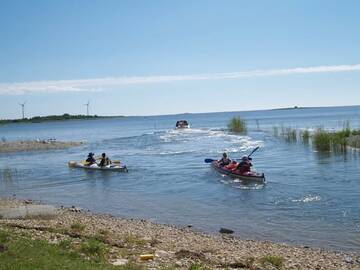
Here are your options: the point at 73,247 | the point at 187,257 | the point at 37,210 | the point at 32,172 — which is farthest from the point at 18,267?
the point at 32,172

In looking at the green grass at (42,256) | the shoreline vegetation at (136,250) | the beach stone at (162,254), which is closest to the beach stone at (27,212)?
the shoreline vegetation at (136,250)

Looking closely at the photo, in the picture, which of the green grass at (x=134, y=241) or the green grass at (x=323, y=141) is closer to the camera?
the green grass at (x=134, y=241)

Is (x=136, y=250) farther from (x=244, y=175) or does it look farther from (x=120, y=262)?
(x=244, y=175)

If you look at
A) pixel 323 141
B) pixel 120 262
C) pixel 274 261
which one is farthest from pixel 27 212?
pixel 323 141

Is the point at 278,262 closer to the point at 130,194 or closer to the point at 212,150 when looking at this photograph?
the point at 130,194

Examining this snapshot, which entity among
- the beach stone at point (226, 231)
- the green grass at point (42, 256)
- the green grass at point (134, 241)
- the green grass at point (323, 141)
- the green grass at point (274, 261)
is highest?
the green grass at point (323, 141)

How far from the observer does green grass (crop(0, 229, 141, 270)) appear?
900 cm

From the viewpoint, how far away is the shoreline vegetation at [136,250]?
984 centimetres

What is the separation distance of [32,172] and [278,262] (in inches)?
1165

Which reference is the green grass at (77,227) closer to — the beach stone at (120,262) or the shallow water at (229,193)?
the beach stone at (120,262)

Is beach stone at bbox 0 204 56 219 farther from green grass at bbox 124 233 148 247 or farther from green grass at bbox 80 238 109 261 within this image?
green grass at bbox 80 238 109 261

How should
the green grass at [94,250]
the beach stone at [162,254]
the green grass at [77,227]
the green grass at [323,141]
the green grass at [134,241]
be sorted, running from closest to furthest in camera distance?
the green grass at [94,250] → the beach stone at [162,254] → the green grass at [134,241] → the green grass at [77,227] → the green grass at [323,141]

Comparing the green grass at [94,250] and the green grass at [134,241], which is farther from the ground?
the green grass at [94,250]

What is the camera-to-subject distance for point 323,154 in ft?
128
